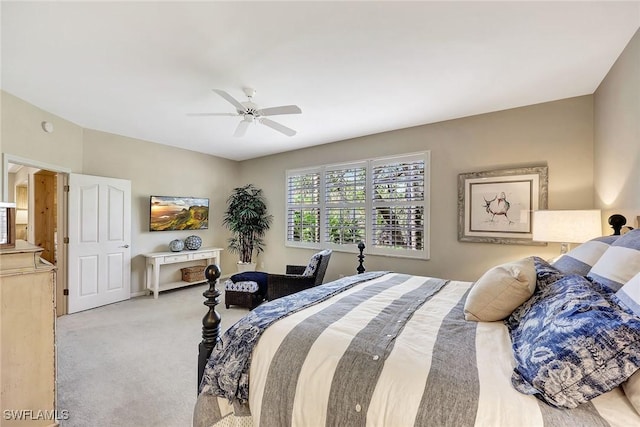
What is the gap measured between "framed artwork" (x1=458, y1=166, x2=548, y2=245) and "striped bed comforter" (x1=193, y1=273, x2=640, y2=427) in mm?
2252

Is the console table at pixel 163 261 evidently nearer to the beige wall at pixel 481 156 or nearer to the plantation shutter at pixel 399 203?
the beige wall at pixel 481 156

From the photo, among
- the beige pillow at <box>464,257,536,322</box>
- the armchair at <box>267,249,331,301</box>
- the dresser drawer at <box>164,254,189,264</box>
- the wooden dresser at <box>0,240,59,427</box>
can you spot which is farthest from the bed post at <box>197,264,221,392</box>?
the dresser drawer at <box>164,254,189,264</box>

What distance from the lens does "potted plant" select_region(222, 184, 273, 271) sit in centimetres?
562

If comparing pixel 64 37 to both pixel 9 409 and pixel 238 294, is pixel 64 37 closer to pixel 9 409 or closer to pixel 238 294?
pixel 9 409

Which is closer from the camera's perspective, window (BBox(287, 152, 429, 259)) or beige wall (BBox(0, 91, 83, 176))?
beige wall (BBox(0, 91, 83, 176))

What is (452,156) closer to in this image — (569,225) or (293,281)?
Answer: (569,225)

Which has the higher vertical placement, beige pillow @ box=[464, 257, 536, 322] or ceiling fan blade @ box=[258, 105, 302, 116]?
ceiling fan blade @ box=[258, 105, 302, 116]

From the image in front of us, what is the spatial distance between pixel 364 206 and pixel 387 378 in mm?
3582

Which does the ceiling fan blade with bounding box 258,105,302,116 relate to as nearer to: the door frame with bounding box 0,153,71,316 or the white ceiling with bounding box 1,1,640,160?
the white ceiling with bounding box 1,1,640,160

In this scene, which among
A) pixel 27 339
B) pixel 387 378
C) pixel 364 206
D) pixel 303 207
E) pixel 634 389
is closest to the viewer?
pixel 634 389

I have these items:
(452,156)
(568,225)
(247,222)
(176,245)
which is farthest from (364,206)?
(176,245)

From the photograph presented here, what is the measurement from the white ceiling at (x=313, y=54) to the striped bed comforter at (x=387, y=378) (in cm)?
189

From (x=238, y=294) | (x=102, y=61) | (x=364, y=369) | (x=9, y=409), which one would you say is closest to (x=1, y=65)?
(x=102, y=61)

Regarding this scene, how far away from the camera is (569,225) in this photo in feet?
8.18
